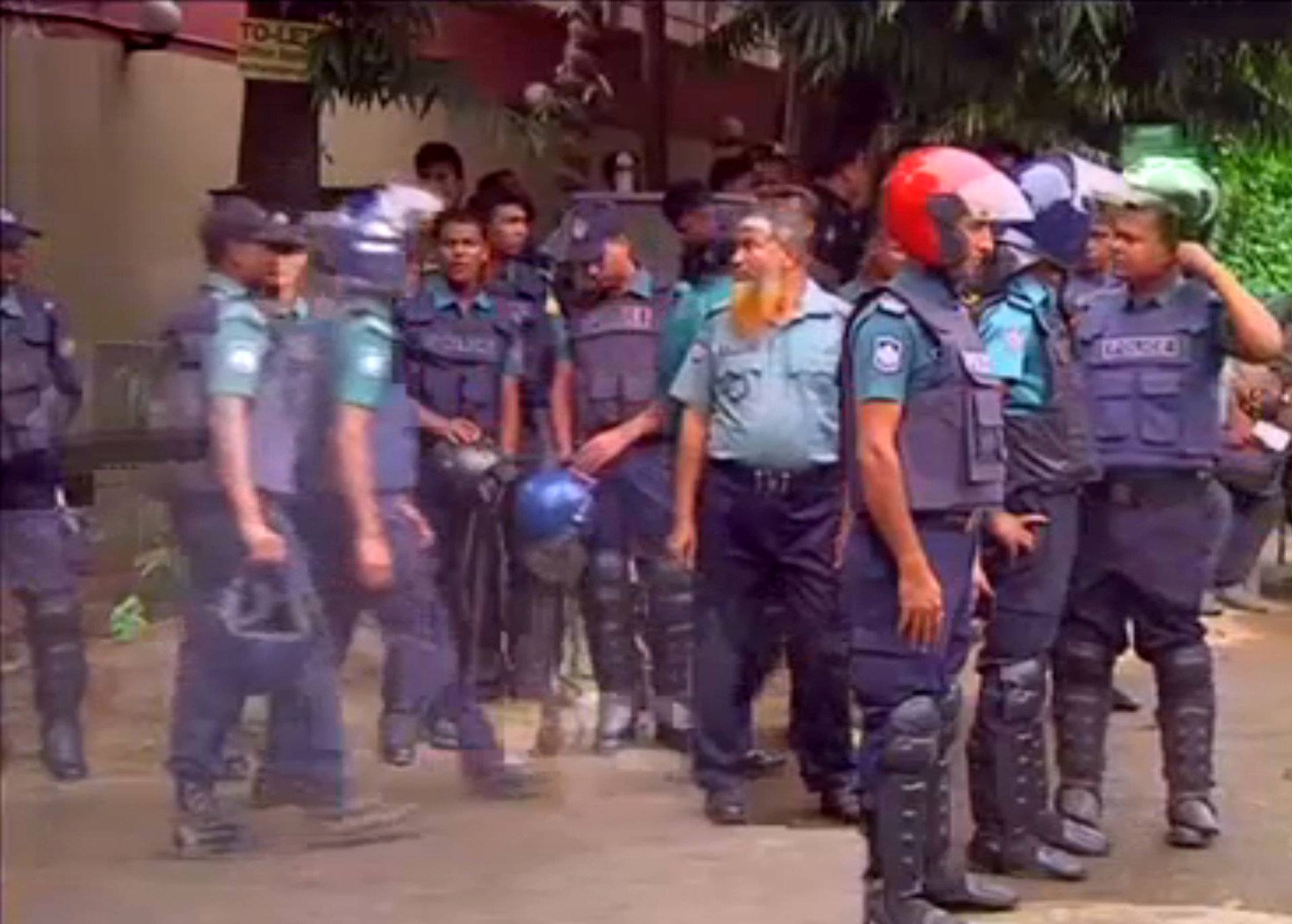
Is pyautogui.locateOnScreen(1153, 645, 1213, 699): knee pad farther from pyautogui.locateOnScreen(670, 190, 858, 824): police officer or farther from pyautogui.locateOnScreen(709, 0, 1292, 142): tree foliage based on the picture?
pyautogui.locateOnScreen(709, 0, 1292, 142): tree foliage

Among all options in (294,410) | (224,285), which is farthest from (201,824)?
(224,285)

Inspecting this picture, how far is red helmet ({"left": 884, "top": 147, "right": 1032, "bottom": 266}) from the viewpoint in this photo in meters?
4.94

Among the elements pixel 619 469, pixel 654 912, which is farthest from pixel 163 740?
pixel 619 469

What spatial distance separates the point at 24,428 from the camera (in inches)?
129

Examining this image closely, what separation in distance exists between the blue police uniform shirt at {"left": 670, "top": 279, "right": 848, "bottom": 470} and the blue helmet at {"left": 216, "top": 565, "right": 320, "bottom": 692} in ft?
5.81

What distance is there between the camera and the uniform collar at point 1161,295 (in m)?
6.04

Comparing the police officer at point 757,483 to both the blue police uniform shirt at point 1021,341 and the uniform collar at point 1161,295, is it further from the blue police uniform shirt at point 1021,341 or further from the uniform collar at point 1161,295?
the uniform collar at point 1161,295

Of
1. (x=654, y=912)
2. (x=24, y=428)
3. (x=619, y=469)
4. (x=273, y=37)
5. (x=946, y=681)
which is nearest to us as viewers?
(x=24, y=428)

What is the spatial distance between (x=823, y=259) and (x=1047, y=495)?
2.46 feet

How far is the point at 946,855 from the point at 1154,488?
114cm

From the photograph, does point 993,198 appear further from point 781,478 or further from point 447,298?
point 447,298

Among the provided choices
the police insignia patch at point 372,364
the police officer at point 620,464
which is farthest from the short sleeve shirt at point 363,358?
the police officer at point 620,464

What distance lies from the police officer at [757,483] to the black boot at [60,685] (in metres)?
2.14

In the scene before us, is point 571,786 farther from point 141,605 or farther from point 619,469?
point 141,605
